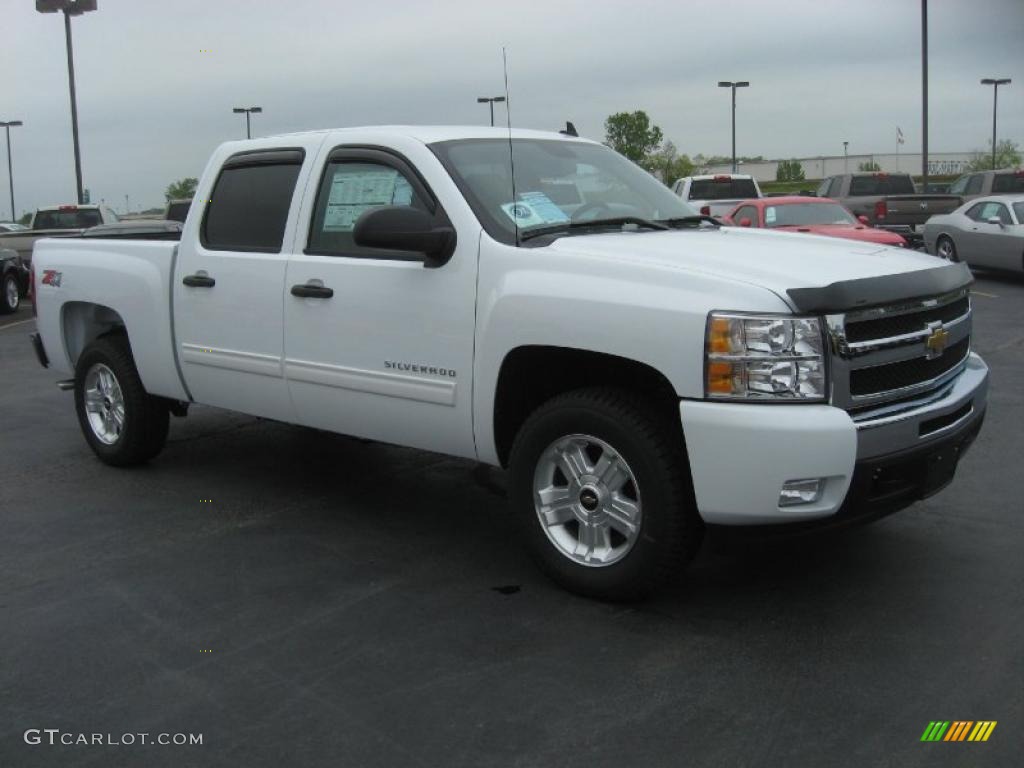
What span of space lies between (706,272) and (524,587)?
62.0 inches

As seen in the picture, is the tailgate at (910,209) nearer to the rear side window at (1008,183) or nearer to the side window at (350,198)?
the rear side window at (1008,183)

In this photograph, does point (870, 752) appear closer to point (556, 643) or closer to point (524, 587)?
point (556, 643)

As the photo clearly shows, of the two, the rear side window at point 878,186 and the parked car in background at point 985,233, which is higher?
the rear side window at point 878,186

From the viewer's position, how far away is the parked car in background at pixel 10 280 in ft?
60.2

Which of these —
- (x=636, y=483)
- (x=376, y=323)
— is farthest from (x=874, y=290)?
(x=376, y=323)

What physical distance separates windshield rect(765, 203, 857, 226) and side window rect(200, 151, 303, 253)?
35.9ft

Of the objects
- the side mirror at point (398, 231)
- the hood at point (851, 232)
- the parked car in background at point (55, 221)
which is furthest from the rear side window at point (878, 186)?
the side mirror at point (398, 231)

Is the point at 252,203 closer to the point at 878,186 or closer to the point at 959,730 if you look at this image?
the point at 959,730

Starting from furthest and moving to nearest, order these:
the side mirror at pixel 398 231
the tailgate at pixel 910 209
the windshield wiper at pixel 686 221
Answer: the tailgate at pixel 910 209, the windshield wiper at pixel 686 221, the side mirror at pixel 398 231

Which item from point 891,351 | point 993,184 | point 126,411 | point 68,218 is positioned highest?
point 993,184

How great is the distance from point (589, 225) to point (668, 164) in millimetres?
62862

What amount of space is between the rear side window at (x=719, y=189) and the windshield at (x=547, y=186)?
18.7 m

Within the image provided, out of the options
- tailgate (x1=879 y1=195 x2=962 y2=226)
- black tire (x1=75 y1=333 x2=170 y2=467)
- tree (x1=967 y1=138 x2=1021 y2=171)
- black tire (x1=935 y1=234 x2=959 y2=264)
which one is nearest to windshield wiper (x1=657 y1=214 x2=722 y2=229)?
black tire (x1=75 y1=333 x2=170 y2=467)

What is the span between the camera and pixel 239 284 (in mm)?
5777
